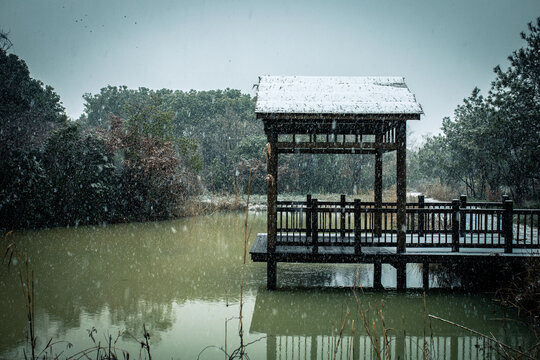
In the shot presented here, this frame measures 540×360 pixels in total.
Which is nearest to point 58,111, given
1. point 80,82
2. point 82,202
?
point 80,82

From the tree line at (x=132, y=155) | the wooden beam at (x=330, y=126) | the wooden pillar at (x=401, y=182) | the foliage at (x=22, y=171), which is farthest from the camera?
the tree line at (x=132, y=155)

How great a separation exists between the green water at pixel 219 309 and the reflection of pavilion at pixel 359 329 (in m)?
0.02

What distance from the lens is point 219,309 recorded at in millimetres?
7102

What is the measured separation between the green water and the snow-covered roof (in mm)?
3111

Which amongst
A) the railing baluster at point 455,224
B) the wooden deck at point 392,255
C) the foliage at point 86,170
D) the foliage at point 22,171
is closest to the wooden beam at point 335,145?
the railing baluster at point 455,224

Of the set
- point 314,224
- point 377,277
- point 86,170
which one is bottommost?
point 377,277

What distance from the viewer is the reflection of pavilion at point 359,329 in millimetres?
5418

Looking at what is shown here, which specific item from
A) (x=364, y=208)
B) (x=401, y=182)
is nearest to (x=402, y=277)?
(x=364, y=208)

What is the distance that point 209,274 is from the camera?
949cm

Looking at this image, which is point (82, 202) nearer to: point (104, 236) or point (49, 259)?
point (104, 236)

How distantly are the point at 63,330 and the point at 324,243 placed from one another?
443 centimetres

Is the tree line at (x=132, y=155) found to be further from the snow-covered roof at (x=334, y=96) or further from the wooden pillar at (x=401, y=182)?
the wooden pillar at (x=401, y=182)

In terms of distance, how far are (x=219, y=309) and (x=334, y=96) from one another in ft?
14.0

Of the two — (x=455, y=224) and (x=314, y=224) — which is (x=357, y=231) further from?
(x=455, y=224)
